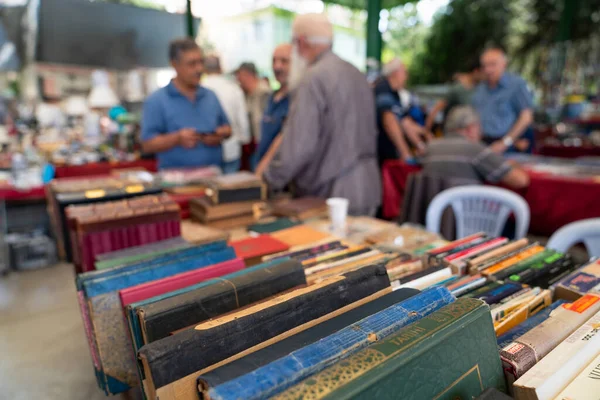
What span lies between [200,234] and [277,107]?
1.38m

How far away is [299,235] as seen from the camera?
4.74 ft

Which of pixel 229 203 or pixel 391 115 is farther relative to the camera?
pixel 391 115

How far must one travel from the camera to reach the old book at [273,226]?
61.7 inches

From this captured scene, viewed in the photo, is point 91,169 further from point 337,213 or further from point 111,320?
A: point 111,320

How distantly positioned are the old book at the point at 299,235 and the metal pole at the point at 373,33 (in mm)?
5782

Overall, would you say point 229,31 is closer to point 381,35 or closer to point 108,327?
point 381,35

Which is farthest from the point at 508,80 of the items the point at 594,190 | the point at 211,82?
the point at 211,82

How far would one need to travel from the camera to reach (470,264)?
1.08 m

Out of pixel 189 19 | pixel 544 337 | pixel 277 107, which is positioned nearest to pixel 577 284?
pixel 544 337

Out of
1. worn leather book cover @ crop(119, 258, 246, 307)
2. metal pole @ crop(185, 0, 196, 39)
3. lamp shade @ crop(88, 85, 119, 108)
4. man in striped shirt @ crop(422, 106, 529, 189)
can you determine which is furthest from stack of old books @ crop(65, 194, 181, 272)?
metal pole @ crop(185, 0, 196, 39)

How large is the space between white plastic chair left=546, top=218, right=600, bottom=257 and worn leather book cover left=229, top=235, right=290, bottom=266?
1.09 metres

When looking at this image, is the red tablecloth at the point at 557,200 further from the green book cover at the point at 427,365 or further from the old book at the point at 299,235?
the green book cover at the point at 427,365

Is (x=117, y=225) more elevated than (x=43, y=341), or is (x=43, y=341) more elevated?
(x=117, y=225)

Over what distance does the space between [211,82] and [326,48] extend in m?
2.11
